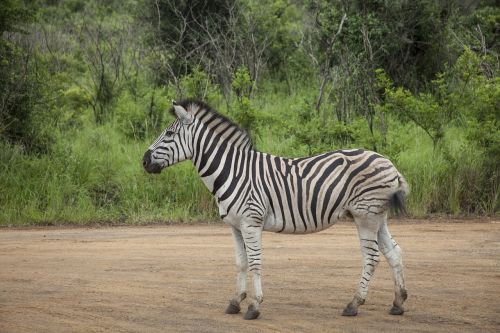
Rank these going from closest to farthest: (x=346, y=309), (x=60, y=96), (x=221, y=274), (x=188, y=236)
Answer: (x=346, y=309) → (x=221, y=274) → (x=188, y=236) → (x=60, y=96)

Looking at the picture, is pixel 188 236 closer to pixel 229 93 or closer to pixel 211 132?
pixel 211 132

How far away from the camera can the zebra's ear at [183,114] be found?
826 cm

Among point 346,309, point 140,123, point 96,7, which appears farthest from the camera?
point 96,7

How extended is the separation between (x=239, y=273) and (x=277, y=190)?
928 millimetres

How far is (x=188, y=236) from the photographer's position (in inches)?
513

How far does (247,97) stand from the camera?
18.2 m

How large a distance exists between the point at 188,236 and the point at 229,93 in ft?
24.6

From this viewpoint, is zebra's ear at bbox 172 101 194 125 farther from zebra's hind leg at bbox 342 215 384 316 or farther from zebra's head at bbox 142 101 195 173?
zebra's hind leg at bbox 342 215 384 316

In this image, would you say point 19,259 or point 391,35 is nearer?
point 19,259

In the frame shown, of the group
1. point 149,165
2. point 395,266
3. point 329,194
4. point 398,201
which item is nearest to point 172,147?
point 149,165

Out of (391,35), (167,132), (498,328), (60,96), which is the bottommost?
(498,328)

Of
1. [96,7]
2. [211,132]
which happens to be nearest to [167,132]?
[211,132]

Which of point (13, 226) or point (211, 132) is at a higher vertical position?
point (211, 132)

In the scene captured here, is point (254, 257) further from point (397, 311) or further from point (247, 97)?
point (247, 97)
